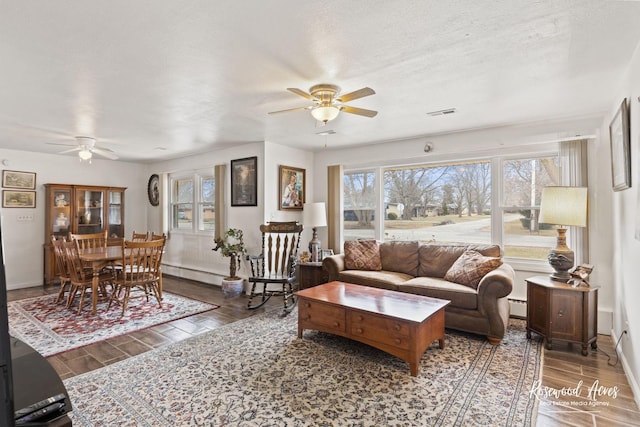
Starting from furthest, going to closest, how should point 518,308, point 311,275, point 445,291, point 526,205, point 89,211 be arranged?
1. point 89,211
2. point 311,275
3. point 526,205
4. point 518,308
5. point 445,291

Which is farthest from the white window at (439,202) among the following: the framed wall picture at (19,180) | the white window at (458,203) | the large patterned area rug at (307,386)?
the framed wall picture at (19,180)

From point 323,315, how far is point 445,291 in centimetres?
131

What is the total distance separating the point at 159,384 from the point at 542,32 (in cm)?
345

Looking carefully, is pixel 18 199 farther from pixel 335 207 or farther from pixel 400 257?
pixel 400 257

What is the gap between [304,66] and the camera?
2.38 meters

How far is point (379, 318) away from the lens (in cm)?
274

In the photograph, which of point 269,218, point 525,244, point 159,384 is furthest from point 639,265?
point 269,218

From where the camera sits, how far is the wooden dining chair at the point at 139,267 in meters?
4.00

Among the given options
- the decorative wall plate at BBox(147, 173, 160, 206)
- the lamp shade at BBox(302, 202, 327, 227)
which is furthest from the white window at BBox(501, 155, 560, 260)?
the decorative wall plate at BBox(147, 173, 160, 206)

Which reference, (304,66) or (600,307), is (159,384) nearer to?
(304,66)

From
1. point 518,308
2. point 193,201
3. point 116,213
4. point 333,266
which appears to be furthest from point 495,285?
point 116,213

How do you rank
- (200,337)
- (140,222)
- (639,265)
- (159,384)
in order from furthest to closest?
(140,222)
(200,337)
(159,384)
(639,265)

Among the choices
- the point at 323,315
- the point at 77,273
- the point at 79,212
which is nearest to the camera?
the point at 323,315

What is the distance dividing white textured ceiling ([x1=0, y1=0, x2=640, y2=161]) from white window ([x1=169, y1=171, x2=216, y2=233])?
234 cm
